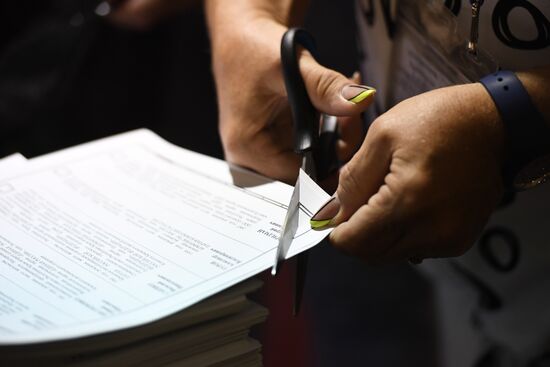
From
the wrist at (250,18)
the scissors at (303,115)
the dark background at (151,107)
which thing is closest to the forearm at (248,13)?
the wrist at (250,18)

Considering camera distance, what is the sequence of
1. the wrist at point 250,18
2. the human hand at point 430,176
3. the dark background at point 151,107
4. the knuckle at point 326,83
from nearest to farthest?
the human hand at point 430,176 → the knuckle at point 326,83 → the wrist at point 250,18 → the dark background at point 151,107

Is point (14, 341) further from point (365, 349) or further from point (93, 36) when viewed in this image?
point (365, 349)

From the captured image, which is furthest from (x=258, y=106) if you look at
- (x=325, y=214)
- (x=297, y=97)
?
(x=325, y=214)

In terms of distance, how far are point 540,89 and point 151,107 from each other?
88cm

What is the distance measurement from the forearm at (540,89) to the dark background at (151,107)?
52 centimetres

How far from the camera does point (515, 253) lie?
→ 0.66 metres

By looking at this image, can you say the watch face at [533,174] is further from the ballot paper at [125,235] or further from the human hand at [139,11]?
the human hand at [139,11]

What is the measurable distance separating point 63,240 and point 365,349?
2.62 ft

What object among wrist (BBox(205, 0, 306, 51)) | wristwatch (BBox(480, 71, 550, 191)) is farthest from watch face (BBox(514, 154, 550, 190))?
wrist (BBox(205, 0, 306, 51))

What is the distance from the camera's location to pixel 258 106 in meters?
0.65

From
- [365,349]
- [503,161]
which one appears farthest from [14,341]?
[365,349]

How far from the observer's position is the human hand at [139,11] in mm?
1094

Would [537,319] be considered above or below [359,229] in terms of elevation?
below

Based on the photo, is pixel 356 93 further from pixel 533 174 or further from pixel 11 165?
pixel 11 165
